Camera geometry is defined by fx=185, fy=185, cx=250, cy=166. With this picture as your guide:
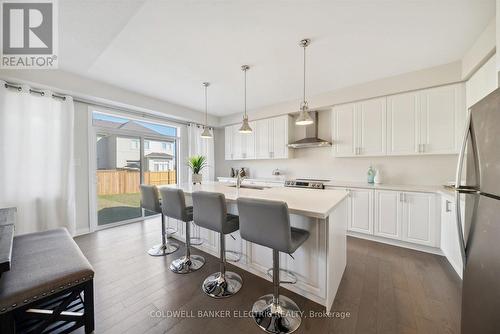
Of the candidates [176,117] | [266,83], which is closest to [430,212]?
[266,83]

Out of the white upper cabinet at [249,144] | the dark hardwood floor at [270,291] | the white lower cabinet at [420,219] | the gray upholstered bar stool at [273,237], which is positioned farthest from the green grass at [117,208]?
the white lower cabinet at [420,219]

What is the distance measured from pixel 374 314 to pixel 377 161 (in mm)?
2654

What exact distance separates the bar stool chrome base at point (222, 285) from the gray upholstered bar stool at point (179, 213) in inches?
13.6

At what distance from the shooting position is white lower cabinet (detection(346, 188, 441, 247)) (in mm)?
2527

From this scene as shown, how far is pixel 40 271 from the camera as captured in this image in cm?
125

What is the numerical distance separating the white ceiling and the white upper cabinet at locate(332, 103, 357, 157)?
55 cm

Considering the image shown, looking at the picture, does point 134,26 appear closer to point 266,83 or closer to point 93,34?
point 93,34

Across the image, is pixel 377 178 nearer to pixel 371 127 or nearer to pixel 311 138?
pixel 371 127

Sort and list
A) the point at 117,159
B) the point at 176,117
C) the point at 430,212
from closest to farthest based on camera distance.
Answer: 1. the point at 430,212
2. the point at 117,159
3. the point at 176,117

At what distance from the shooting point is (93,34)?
194 cm


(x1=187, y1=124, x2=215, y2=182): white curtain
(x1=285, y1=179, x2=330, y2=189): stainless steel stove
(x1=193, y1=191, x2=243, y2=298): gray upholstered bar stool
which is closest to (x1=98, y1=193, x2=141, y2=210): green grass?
(x1=187, y1=124, x2=215, y2=182): white curtain

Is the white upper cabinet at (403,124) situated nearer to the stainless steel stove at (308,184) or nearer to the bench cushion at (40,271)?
the stainless steel stove at (308,184)

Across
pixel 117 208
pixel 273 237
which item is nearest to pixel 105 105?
pixel 117 208

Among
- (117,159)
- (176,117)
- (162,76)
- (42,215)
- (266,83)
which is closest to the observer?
(42,215)
